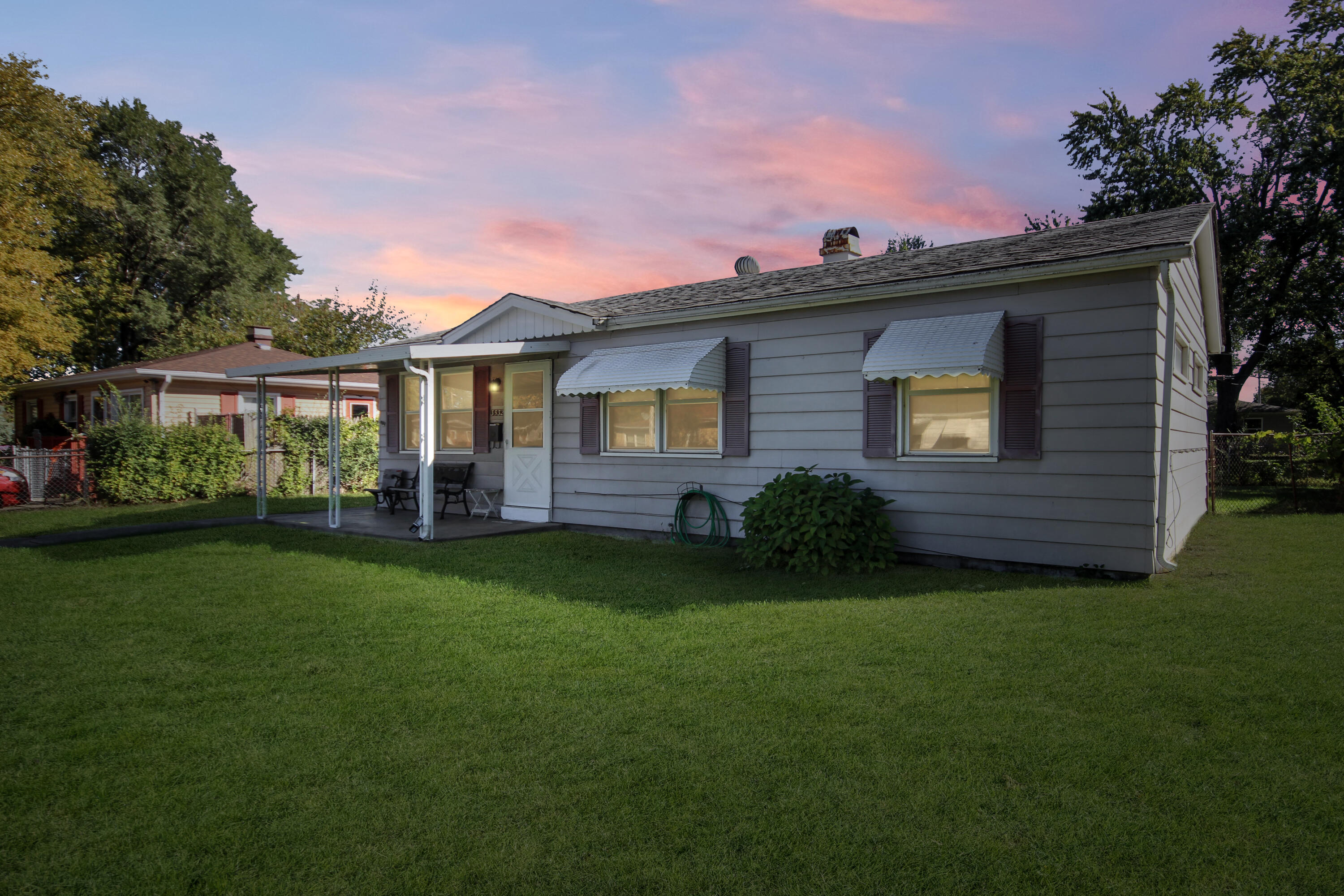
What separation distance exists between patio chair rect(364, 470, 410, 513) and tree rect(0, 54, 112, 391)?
9.42 meters

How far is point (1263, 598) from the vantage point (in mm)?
6219

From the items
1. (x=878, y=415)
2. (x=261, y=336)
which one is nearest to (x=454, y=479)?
(x=878, y=415)

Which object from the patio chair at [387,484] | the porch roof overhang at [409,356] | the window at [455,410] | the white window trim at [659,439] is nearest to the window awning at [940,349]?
the white window trim at [659,439]

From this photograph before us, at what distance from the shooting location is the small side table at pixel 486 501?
38.4ft

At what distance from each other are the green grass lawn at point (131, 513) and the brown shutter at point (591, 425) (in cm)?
590

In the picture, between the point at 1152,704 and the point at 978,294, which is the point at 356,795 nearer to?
the point at 1152,704

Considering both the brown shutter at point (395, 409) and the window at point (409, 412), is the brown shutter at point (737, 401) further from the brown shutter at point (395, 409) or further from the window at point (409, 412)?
the brown shutter at point (395, 409)

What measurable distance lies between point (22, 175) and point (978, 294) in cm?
1952

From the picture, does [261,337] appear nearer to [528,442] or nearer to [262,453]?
[262,453]

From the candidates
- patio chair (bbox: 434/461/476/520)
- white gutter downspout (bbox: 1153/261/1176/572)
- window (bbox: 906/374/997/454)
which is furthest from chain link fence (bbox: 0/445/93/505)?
white gutter downspout (bbox: 1153/261/1176/572)

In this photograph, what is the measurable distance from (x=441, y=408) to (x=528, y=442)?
7.14ft

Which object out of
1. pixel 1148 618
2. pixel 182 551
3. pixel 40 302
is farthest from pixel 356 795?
pixel 40 302

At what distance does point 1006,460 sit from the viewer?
730 cm

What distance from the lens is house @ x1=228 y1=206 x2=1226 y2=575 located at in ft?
22.3
